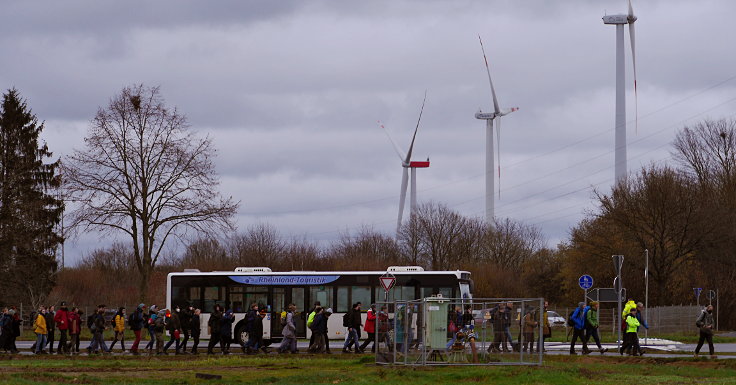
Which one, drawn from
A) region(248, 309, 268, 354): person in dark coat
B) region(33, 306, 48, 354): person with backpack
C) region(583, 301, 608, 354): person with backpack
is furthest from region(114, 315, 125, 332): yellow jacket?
region(583, 301, 608, 354): person with backpack

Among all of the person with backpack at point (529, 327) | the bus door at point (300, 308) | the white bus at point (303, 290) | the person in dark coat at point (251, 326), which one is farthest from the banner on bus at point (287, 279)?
the person with backpack at point (529, 327)

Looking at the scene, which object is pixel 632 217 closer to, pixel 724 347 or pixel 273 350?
pixel 724 347

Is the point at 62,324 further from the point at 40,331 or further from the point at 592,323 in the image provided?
the point at 592,323

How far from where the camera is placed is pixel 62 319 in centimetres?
3556

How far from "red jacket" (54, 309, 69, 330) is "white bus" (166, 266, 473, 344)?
6251 mm

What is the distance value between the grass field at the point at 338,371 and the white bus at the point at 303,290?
34.4 ft

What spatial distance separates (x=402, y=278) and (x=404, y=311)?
15.6 m

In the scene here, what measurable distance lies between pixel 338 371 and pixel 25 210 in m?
35.0

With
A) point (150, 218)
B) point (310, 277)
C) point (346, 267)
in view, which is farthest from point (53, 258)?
point (310, 277)

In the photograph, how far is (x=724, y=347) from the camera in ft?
128

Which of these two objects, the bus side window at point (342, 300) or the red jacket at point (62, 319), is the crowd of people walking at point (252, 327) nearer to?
the red jacket at point (62, 319)

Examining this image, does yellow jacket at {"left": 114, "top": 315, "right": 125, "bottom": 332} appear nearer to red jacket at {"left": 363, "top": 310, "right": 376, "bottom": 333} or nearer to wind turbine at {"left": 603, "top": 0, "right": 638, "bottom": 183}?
red jacket at {"left": 363, "top": 310, "right": 376, "bottom": 333}

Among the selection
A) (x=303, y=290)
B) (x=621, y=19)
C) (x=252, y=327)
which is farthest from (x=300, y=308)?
(x=621, y=19)

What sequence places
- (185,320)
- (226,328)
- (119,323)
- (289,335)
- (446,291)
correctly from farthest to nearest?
(446,291)
(185,320)
(119,323)
(226,328)
(289,335)
